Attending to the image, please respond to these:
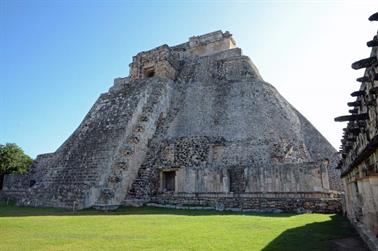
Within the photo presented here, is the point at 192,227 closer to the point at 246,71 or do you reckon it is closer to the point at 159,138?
the point at 159,138

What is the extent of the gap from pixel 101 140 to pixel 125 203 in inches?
150

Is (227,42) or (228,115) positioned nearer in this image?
(228,115)

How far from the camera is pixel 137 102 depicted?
1652 cm

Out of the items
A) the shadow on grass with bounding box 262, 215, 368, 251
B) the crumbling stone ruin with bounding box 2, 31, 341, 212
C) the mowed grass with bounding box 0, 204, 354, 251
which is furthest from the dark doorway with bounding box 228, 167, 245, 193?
the shadow on grass with bounding box 262, 215, 368, 251

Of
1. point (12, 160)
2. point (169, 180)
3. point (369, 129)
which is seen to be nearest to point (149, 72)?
point (169, 180)

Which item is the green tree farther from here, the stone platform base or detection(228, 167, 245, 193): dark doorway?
detection(228, 167, 245, 193): dark doorway

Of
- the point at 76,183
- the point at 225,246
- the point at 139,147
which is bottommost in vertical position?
the point at 225,246

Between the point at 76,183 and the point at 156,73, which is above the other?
the point at 156,73

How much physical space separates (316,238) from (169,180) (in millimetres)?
9108

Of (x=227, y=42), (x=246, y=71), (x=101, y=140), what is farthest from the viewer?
(x=227, y=42)

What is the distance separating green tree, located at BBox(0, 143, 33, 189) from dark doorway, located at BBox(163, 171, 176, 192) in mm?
13075

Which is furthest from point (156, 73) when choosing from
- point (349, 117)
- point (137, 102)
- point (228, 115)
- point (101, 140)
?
point (349, 117)

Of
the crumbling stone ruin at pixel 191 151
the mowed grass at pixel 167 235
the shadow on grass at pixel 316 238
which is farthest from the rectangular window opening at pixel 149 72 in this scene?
the shadow on grass at pixel 316 238

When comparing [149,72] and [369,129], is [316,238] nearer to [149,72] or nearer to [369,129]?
[369,129]
